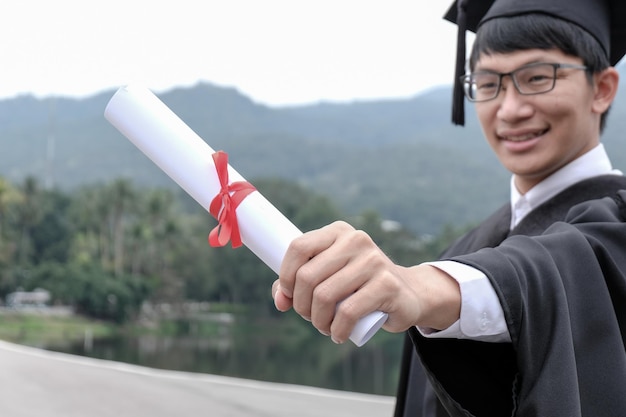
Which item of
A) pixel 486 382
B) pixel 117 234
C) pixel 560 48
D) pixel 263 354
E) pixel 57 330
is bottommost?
pixel 263 354

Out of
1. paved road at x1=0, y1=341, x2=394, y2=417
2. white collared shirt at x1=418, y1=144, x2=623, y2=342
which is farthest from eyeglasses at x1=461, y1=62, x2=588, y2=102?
paved road at x1=0, y1=341, x2=394, y2=417

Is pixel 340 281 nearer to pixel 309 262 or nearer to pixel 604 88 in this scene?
pixel 309 262

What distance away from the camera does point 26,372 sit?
5.64 metres

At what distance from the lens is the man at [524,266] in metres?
0.64

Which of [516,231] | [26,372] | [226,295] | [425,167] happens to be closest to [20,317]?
[226,295]

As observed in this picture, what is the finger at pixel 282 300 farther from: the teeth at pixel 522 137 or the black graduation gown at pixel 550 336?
the teeth at pixel 522 137

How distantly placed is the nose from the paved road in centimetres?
318

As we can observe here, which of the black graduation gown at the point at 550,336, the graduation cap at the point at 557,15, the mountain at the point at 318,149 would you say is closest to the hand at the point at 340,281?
Result: the black graduation gown at the point at 550,336

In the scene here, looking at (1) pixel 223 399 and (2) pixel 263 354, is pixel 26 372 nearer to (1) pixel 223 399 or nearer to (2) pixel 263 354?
(1) pixel 223 399

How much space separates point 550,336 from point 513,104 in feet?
1.37

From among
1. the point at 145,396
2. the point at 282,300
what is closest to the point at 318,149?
the point at 145,396

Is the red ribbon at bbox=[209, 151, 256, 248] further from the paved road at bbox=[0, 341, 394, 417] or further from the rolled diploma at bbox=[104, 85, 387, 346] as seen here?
the paved road at bbox=[0, 341, 394, 417]

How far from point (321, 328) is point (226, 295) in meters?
39.9

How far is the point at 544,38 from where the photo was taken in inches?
42.4
